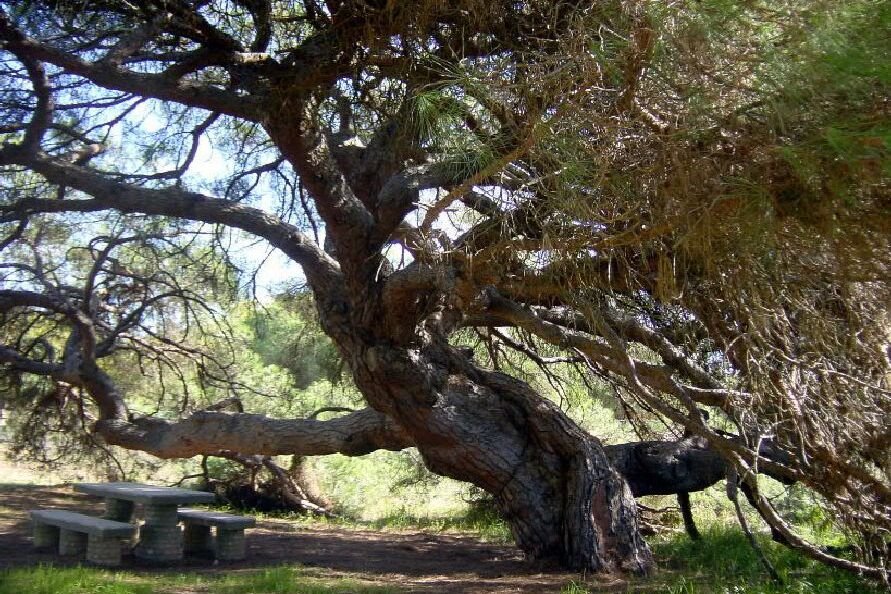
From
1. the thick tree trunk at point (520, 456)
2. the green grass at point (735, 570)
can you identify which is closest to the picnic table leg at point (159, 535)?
the thick tree trunk at point (520, 456)

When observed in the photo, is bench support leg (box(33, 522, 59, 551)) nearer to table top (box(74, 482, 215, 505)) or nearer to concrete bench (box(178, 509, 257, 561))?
table top (box(74, 482, 215, 505))

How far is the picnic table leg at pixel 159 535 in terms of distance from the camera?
23.7 feet

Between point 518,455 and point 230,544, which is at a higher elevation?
point 518,455

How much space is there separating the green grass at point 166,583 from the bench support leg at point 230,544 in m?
0.76

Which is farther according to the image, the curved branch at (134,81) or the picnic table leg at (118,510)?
the picnic table leg at (118,510)

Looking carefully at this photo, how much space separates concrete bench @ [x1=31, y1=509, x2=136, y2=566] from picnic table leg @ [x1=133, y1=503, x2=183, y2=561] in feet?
0.74

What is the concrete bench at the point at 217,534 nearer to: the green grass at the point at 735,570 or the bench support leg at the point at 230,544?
the bench support leg at the point at 230,544

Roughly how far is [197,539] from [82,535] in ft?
3.17

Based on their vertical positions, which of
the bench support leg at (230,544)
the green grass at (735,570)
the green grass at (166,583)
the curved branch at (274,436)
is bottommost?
the green grass at (735,570)

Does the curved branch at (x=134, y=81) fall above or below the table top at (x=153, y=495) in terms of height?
above

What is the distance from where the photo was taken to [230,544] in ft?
24.1

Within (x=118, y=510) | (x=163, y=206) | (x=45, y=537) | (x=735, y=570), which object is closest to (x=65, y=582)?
(x=45, y=537)

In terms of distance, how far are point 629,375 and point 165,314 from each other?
21.4ft

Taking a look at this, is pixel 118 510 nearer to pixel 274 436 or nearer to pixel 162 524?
pixel 162 524
